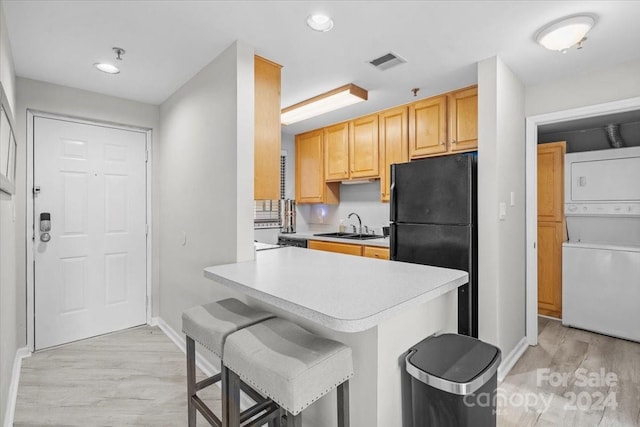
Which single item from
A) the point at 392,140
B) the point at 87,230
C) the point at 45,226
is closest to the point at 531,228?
the point at 392,140

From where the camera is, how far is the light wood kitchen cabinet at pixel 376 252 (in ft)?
10.7

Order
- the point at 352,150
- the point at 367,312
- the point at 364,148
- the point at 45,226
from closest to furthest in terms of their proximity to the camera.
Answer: the point at 367,312 → the point at 45,226 → the point at 364,148 → the point at 352,150

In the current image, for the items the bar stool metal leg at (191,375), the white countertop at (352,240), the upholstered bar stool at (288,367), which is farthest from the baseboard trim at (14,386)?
the white countertop at (352,240)

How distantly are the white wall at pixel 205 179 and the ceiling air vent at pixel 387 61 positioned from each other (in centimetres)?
92

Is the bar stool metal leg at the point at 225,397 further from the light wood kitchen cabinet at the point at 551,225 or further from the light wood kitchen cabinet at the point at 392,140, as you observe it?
the light wood kitchen cabinet at the point at 551,225

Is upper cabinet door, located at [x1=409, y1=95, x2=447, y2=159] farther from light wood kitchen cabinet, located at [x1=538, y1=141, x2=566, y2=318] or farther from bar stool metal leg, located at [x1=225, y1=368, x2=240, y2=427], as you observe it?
bar stool metal leg, located at [x1=225, y1=368, x2=240, y2=427]

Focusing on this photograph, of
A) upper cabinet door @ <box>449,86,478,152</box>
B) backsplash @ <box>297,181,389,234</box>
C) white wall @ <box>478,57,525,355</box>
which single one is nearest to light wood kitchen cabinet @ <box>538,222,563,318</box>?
white wall @ <box>478,57,525,355</box>

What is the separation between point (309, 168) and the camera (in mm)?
4543

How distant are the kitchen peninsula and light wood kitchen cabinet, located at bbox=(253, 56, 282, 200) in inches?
30.3

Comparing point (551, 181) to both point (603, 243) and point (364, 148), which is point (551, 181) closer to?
point (603, 243)

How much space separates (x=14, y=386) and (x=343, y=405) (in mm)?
2406

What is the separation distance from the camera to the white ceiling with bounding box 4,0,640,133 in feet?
5.69

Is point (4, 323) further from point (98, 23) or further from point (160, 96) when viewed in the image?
point (160, 96)

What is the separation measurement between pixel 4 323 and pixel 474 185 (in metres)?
3.18
